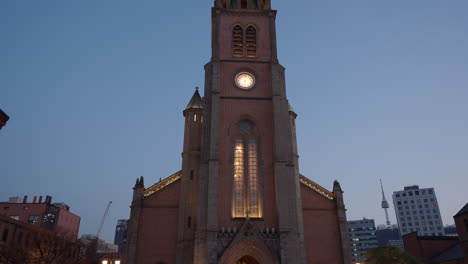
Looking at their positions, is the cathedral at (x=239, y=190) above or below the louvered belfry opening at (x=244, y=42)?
below

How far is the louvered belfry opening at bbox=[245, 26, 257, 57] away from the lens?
136ft

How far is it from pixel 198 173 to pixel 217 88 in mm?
8791

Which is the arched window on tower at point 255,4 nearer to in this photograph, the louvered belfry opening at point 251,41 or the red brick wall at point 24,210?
the louvered belfry opening at point 251,41

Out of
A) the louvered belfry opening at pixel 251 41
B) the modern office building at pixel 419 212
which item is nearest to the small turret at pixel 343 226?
the louvered belfry opening at pixel 251 41

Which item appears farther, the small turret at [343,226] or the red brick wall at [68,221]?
the red brick wall at [68,221]

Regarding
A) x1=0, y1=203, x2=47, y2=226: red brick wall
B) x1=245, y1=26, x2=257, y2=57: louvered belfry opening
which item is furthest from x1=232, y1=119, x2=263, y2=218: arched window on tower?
x1=0, y1=203, x2=47, y2=226: red brick wall

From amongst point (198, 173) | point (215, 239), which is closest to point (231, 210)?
point (215, 239)

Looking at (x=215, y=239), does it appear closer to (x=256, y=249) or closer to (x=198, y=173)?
(x=256, y=249)

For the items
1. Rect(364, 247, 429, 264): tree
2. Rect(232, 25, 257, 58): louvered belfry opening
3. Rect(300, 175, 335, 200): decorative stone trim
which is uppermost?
Rect(232, 25, 257, 58): louvered belfry opening

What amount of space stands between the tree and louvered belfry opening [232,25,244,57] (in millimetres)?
23652

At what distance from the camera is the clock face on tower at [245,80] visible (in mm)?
39625

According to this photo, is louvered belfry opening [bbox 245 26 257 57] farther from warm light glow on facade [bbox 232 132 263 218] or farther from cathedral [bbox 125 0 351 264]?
warm light glow on facade [bbox 232 132 263 218]

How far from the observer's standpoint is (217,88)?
3834 centimetres

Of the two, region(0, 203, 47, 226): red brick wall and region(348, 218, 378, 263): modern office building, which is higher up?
region(348, 218, 378, 263): modern office building
